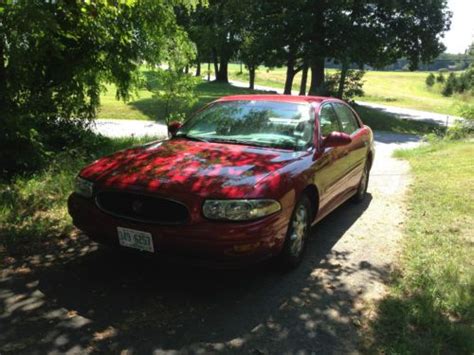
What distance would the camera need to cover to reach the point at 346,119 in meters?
6.33

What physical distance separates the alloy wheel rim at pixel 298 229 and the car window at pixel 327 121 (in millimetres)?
1083

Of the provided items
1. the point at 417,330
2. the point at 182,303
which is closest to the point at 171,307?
the point at 182,303

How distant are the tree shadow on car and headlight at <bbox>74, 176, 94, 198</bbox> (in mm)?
703

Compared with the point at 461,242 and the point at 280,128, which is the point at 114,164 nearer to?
the point at 280,128

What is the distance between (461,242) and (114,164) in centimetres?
377

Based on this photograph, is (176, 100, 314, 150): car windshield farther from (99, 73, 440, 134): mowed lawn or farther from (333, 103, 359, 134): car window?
(99, 73, 440, 134): mowed lawn

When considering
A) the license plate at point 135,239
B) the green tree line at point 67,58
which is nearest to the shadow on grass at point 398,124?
the green tree line at point 67,58

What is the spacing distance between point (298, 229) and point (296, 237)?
0.08 meters

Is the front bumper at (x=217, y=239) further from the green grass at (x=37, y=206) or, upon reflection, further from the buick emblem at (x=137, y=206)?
the green grass at (x=37, y=206)

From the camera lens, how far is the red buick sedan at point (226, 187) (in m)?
3.61

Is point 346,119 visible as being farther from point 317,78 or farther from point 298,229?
point 317,78

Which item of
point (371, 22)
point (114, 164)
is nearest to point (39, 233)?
point (114, 164)

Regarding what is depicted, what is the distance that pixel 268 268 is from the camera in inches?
173

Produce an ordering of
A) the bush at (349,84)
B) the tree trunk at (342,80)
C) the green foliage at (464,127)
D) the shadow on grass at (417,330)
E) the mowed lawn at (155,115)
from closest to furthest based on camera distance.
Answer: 1. the shadow on grass at (417,330)
2. the green foliage at (464,127)
3. the mowed lawn at (155,115)
4. the tree trunk at (342,80)
5. the bush at (349,84)
